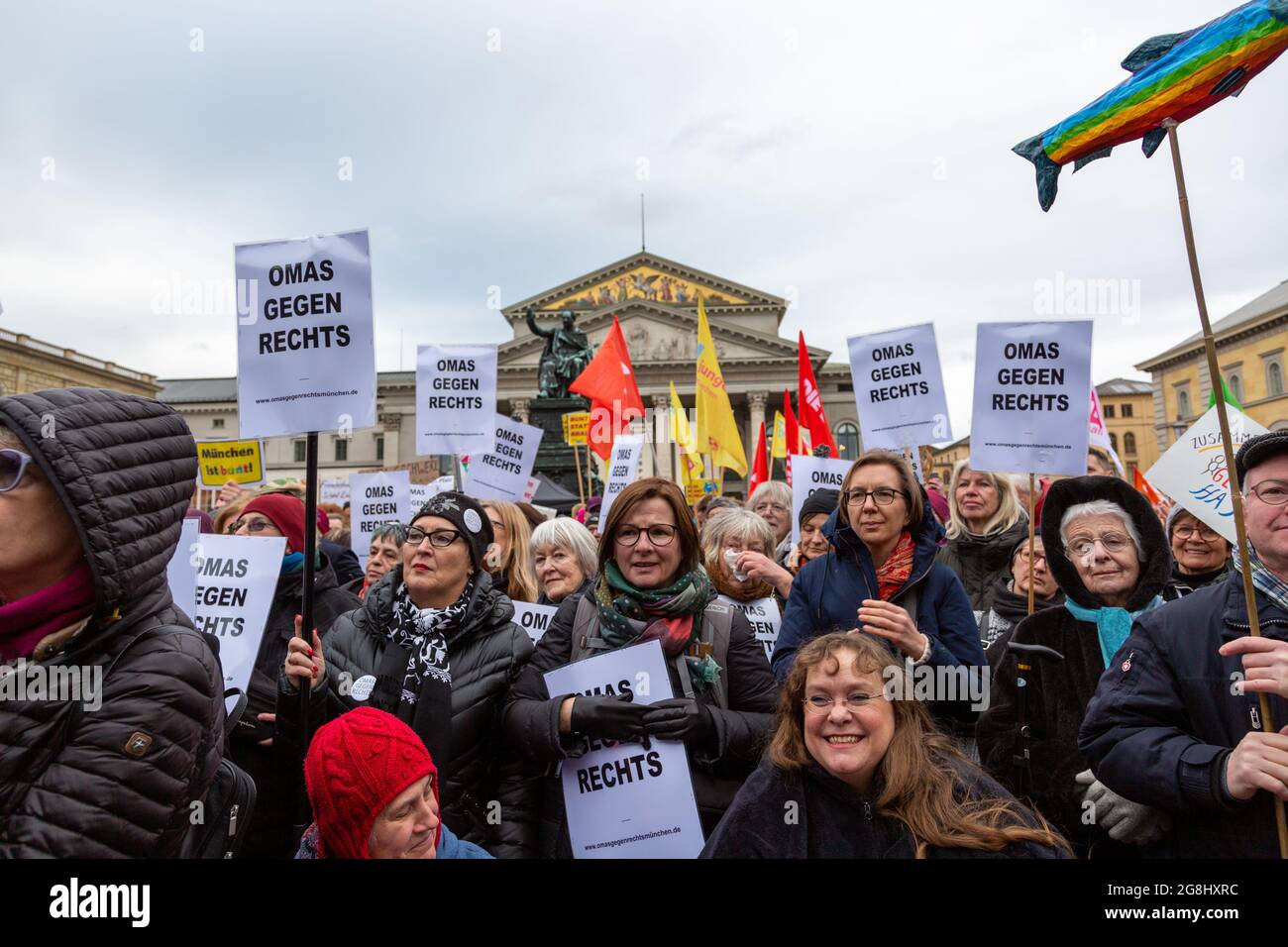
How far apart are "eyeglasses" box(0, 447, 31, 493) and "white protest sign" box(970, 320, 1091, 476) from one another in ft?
12.6

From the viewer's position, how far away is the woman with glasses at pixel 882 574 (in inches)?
118

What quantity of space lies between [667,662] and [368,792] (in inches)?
41.4

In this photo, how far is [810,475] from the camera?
5.93 metres

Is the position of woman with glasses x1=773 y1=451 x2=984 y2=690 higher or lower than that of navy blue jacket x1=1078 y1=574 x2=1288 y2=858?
higher

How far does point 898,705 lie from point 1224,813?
0.75m

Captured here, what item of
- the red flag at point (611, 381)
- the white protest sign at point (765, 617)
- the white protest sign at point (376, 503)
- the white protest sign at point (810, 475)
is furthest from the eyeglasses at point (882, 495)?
the red flag at point (611, 381)

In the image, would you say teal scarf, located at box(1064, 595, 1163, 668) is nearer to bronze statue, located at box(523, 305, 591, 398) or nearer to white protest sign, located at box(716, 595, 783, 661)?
white protest sign, located at box(716, 595, 783, 661)

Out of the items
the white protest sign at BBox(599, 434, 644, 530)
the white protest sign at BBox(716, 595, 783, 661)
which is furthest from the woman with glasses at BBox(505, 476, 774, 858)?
the white protest sign at BBox(599, 434, 644, 530)

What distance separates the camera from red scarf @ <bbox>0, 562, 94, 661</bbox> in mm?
1382

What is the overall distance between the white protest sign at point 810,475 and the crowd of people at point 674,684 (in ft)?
5.84

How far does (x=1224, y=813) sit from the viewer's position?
6.46ft

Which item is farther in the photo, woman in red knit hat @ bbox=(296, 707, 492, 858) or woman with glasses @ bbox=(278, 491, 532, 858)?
woman with glasses @ bbox=(278, 491, 532, 858)

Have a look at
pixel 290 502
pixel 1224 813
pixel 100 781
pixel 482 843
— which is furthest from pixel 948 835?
pixel 290 502

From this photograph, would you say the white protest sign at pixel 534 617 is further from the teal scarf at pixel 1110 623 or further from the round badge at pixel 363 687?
the teal scarf at pixel 1110 623
